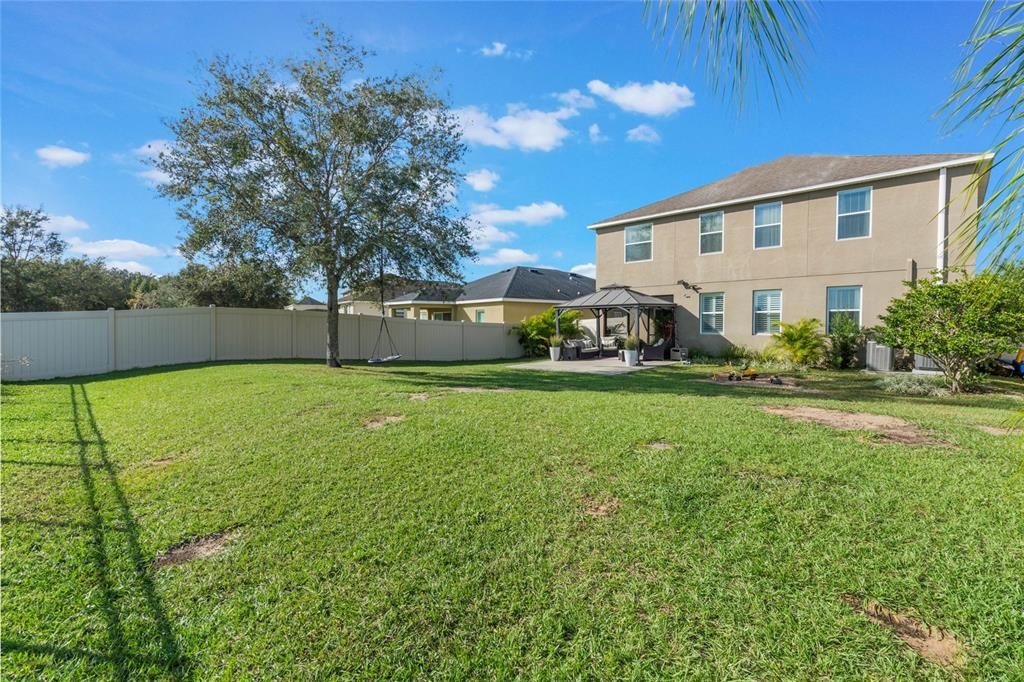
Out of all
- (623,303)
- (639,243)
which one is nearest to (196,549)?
(623,303)

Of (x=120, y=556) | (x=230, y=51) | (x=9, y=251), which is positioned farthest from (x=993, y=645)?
(x=9, y=251)

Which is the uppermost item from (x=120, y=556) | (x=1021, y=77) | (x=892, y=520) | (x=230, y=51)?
(x=230, y=51)

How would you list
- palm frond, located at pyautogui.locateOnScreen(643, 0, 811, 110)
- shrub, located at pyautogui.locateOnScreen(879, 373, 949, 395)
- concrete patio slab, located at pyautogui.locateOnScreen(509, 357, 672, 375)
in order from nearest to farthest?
1. palm frond, located at pyautogui.locateOnScreen(643, 0, 811, 110)
2. shrub, located at pyautogui.locateOnScreen(879, 373, 949, 395)
3. concrete patio slab, located at pyautogui.locateOnScreen(509, 357, 672, 375)

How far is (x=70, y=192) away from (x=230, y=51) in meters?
5.38

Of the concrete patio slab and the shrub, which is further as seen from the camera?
the concrete patio slab

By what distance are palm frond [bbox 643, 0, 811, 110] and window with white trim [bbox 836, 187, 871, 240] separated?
15.9 meters

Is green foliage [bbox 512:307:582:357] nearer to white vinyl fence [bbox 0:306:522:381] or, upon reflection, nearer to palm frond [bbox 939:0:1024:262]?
white vinyl fence [bbox 0:306:522:381]

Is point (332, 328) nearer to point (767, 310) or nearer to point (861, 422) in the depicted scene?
point (861, 422)

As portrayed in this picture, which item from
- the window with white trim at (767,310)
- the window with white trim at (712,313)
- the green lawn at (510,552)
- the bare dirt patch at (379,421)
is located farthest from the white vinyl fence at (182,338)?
the window with white trim at (767,310)

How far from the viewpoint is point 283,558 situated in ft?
10.1

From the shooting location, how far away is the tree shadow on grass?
2.31 meters

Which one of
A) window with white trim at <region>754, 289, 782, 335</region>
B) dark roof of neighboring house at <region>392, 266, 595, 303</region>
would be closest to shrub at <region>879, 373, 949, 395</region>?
window with white trim at <region>754, 289, 782, 335</region>

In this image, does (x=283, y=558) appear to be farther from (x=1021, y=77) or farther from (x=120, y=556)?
(x=1021, y=77)

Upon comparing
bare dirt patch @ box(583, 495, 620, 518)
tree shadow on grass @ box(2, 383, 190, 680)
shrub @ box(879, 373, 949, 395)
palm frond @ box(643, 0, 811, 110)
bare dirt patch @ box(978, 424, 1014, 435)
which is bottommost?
tree shadow on grass @ box(2, 383, 190, 680)
